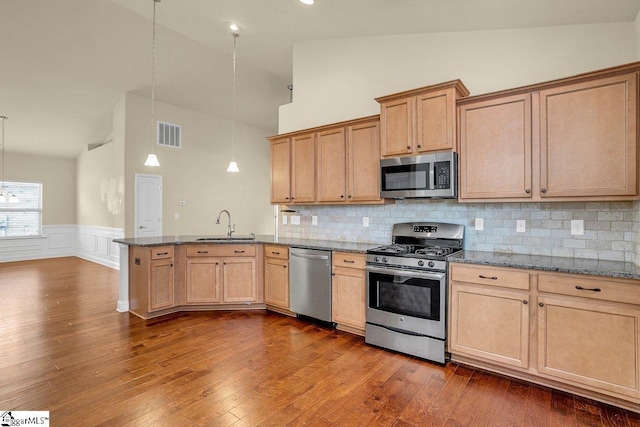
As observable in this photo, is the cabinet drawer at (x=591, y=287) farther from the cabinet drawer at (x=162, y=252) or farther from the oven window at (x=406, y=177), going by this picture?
the cabinet drawer at (x=162, y=252)

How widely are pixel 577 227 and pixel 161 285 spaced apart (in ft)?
13.9

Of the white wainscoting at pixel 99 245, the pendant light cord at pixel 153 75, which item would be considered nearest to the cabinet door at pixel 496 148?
the pendant light cord at pixel 153 75

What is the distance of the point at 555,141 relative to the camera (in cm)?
248

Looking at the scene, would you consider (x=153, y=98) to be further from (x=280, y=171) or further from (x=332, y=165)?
(x=332, y=165)

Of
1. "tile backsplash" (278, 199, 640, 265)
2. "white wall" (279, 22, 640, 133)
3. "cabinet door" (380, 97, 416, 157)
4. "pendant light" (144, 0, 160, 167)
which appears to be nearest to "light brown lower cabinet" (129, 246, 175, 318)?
"pendant light" (144, 0, 160, 167)

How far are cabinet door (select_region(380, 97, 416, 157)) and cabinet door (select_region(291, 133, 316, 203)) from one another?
3.35 feet

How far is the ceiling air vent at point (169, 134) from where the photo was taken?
22.8 feet

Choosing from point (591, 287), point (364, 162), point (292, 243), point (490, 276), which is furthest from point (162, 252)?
point (591, 287)

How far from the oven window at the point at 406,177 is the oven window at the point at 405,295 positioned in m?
0.89

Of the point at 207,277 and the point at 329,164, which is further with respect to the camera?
the point at 207,277

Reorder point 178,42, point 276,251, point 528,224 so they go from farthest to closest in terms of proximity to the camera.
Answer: point 178,42, point 276,251, point 528,224

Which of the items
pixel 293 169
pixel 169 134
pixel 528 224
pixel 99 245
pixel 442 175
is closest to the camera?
pixel 528 224

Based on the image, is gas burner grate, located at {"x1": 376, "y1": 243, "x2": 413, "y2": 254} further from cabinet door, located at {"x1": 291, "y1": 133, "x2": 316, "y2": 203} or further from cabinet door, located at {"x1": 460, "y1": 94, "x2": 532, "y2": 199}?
cabinet door, located at {"x1": 291, "y1": 133, "x2": 316, "y2": 203}

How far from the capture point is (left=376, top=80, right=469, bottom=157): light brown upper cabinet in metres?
2.88
